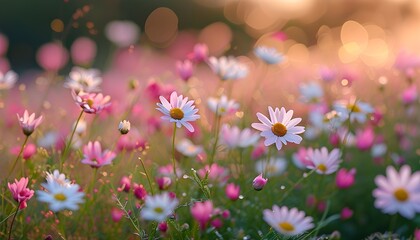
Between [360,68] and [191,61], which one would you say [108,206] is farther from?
[360,68]

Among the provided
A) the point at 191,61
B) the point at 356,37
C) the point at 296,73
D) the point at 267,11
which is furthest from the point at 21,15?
the point at 191,61

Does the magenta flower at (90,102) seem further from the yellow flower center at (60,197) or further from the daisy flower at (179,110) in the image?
the yellow flower center at (60,197)

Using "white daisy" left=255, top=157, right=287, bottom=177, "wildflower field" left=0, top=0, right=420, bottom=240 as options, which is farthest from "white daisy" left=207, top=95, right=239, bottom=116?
"white daisy" left=255, top=157, right=287, bottom=177

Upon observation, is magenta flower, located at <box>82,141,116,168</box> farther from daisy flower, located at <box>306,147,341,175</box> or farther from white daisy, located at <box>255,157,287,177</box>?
white daisy, located at <box>255,157,287,177</box>

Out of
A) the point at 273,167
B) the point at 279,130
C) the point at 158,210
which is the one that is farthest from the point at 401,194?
the point at 273,167

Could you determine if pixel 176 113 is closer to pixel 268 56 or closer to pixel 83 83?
pixel 83 83

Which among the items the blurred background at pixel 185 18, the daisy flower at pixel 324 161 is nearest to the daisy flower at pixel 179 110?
the daisy flower at pixel 324 161
